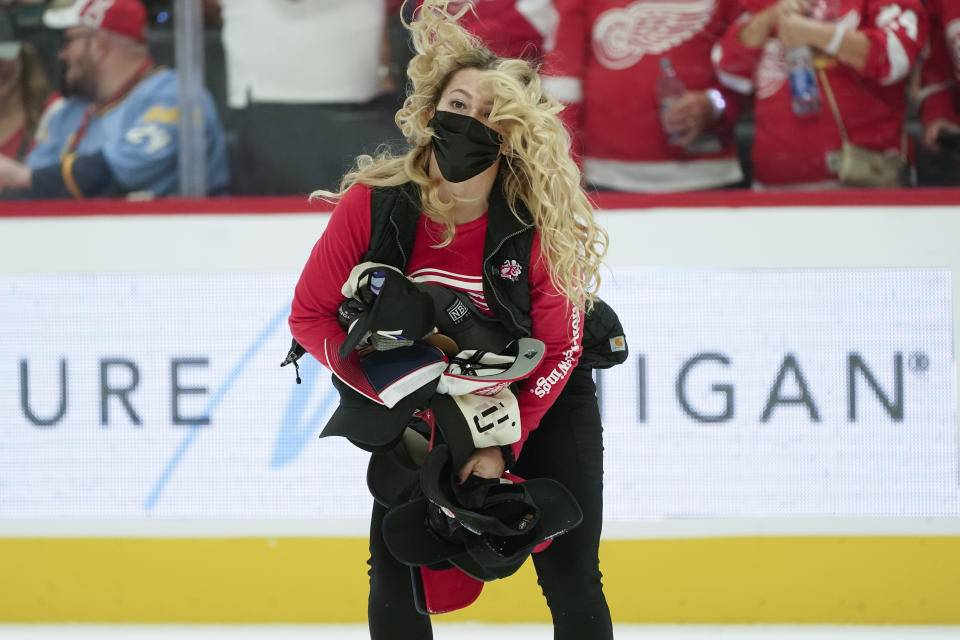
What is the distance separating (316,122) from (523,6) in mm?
714

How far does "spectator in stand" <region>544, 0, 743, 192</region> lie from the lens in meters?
3.24

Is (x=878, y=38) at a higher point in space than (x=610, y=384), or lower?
higher

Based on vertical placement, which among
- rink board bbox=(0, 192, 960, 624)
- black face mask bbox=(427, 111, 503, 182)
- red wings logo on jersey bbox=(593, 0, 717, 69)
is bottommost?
rink board bbox=(0, 192, 960, 624)

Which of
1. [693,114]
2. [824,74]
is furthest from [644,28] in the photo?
[824,74]

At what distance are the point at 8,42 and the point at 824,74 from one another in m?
2.45

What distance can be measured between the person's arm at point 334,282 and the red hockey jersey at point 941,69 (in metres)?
2.02

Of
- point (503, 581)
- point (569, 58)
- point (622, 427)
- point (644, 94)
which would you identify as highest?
point (569, 58)

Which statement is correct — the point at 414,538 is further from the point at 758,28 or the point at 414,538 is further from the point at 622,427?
the point at 758,28

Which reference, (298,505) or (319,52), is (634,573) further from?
(319,52)

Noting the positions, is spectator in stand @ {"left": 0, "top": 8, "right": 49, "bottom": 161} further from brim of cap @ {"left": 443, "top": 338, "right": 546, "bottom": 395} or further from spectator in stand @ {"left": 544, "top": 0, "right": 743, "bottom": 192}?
brim of cap @ {"left": 443, "top": 338, "right": 546, "bottom": 395}

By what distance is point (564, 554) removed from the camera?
2.04 meters

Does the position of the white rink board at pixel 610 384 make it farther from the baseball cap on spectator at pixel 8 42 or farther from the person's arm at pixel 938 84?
the baseball cap on spectator at pixel 8 42

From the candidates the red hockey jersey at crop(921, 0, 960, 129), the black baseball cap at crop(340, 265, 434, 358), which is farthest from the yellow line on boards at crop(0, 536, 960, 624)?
the black baseball cap at crop(340, 265, 434, 358)

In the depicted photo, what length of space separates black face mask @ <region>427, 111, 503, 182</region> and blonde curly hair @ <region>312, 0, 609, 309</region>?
3cm
